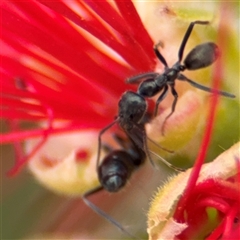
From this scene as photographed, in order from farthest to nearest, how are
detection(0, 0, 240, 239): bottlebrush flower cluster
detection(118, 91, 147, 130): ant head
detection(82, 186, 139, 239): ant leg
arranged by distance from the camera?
detection(82, 186, 139, 239): ant leg < detection(118, 91, 147, 130): ant head < detection(0, 0, 240, 239): bottlebrush flower cluster

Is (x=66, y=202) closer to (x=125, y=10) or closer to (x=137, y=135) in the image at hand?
(x=137, y=135)

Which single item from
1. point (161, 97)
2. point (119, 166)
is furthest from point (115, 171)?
point (161, 97)

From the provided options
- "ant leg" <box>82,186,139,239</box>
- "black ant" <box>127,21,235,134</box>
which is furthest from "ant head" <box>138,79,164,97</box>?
"ant leg" <box>82,186,139,239</box>

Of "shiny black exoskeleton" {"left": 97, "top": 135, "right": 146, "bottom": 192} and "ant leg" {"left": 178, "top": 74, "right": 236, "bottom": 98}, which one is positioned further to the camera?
"shiny black exoskeleton" {"left": 97, "top": 135, "right": 146, "bottom": 192}


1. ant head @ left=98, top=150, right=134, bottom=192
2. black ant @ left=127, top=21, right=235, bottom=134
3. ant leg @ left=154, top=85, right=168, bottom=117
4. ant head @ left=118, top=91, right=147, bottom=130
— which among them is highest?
black ant @ left=127, top=21, right=235, bottom=134

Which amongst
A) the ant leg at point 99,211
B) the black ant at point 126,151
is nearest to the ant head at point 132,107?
the black ant at point 126,151

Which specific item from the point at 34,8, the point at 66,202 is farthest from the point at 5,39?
the point at 66,202

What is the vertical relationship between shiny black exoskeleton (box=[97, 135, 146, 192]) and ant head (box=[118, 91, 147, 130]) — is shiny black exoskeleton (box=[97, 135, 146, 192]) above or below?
below

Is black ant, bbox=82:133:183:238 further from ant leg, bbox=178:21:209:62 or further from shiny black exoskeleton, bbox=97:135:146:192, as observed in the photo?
ant leg, bbox=178:21:209:62

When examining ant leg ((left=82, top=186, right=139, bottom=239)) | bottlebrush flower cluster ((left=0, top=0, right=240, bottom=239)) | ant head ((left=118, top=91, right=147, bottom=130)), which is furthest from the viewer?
ant leg ((left=82, top=186, right=139, bottom=239))
